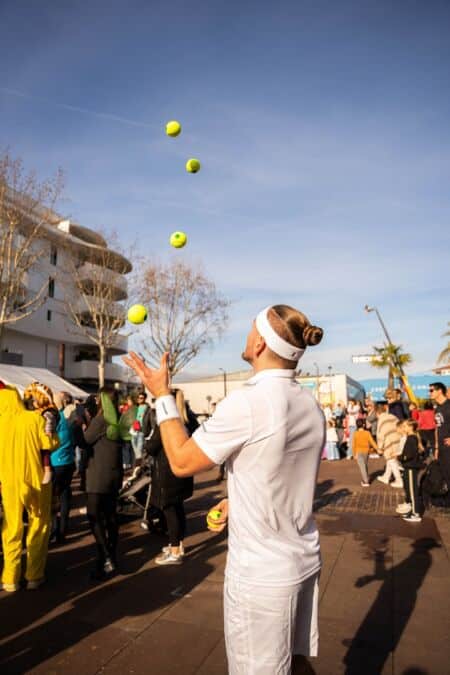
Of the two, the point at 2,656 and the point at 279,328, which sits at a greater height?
the point at 279,328

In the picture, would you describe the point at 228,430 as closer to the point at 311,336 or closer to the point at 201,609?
the point at 311,336

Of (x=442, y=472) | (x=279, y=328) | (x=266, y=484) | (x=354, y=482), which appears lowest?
(x=354, y=482)

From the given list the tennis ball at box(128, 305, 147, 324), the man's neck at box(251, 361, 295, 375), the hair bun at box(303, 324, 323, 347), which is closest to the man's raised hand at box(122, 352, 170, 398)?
the man's neck at box(251, 361, 295, 375)

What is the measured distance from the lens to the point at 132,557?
19.8ft

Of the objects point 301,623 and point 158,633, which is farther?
point 158,633

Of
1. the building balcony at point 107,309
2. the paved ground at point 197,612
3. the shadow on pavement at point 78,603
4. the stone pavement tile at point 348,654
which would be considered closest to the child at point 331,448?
the paved ground at point 197,612

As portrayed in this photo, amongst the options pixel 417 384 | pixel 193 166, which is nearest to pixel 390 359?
pixel 417 384

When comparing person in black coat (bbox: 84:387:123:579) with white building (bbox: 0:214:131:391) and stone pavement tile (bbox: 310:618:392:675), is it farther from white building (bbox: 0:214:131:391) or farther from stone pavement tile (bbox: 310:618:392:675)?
white building (bbox: 0:214:131:391)

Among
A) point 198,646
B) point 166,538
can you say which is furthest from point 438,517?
point 198,646

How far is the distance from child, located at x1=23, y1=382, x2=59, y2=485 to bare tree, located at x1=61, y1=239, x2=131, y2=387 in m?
20.6

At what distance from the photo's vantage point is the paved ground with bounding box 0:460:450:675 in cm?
353

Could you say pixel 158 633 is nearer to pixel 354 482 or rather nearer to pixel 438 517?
pixel 438 517

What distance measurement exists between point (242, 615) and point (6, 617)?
3.42m

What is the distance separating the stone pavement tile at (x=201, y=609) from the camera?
4.14 m
